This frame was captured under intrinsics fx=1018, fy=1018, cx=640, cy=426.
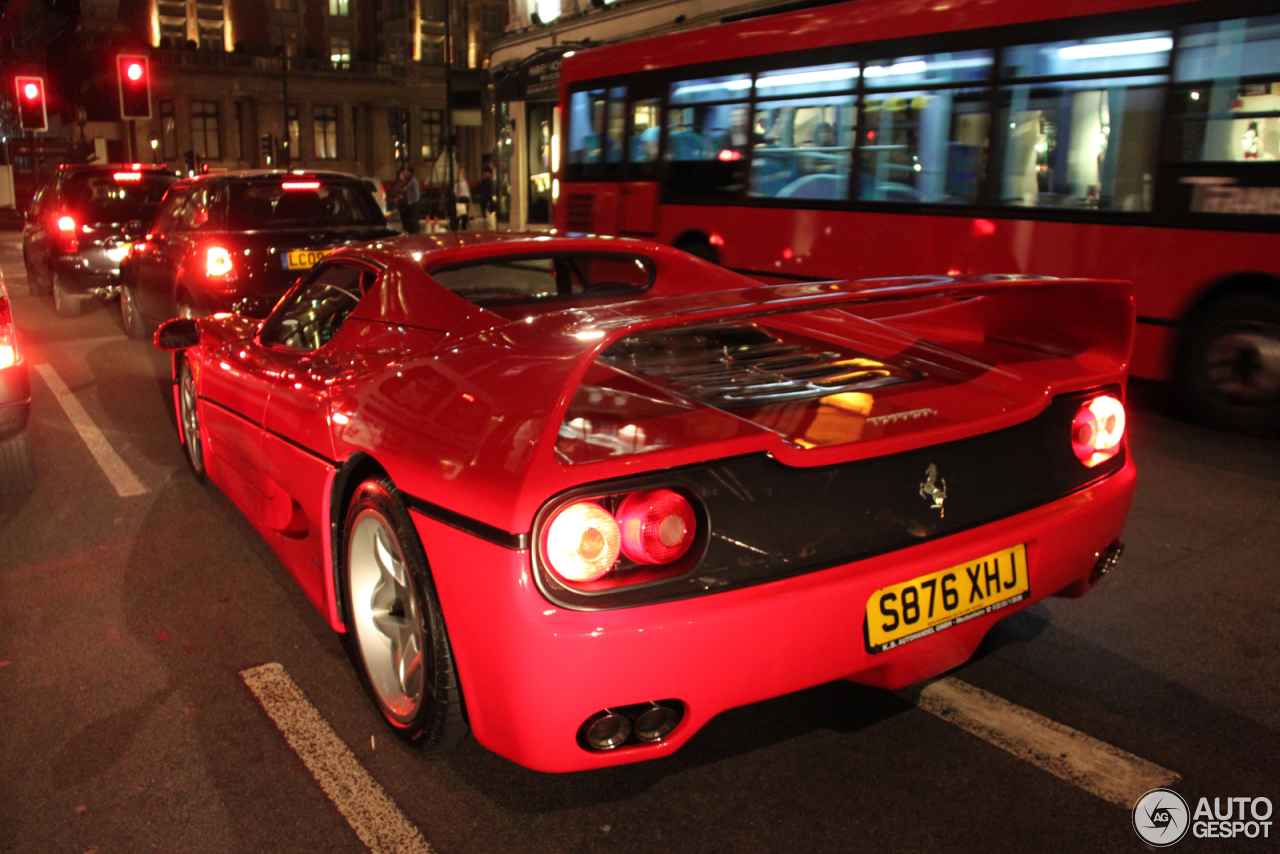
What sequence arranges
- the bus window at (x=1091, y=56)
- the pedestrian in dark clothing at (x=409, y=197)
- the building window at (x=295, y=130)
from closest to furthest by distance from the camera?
1. the bus window at (x=1091, y=56)
2. the pedestrian in dark clothing at (x=409, y=197)
3. the building window at (x=295, y=130)

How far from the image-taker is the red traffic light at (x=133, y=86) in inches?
730

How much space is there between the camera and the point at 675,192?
10594 mm

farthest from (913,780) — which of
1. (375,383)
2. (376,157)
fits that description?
(376,157)

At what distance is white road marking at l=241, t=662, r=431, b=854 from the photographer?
7.54 ft

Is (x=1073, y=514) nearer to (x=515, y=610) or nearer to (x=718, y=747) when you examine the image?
(x=718, y=747)

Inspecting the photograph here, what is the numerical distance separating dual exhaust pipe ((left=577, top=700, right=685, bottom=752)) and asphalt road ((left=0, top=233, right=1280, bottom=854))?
299 millimetres

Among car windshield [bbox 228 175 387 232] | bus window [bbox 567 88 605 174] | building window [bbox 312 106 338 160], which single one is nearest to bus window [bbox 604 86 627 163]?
bus window [bbox 567 88 605 174]

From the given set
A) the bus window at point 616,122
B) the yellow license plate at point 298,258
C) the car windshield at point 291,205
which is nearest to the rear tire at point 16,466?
the yellow license plate at point 298,258

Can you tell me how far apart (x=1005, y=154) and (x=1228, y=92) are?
1559 mm

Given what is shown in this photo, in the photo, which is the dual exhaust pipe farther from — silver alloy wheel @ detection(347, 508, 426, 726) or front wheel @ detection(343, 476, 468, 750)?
silver alloy wheel @ detection(347, 508, 426, 726)

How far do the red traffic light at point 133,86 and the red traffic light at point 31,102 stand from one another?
159 inches

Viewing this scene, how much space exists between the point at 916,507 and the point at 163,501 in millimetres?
3875

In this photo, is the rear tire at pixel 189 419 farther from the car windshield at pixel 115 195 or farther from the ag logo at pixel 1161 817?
the car windshield at pixel 115 195

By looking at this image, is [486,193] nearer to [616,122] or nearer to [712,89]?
[616,122]
